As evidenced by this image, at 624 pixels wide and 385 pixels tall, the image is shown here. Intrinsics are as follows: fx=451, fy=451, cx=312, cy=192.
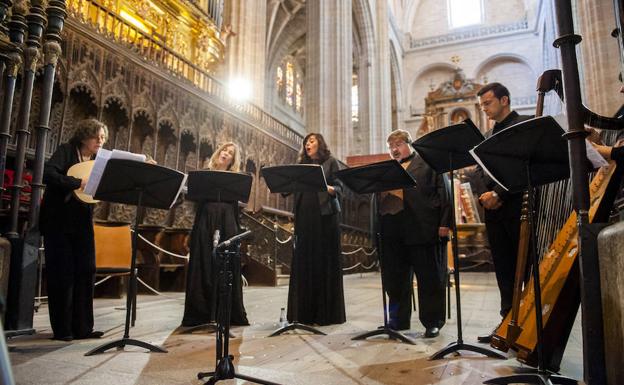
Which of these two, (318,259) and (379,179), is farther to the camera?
(318,259)

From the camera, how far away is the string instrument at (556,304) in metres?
2.10

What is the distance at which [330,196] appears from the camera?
13.7 feet

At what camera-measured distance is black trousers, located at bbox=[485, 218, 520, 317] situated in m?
3.10

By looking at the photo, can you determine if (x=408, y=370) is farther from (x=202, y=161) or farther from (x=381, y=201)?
(x=202, y=161)

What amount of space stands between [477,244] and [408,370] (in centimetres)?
1100

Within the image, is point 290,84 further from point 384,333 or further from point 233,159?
point 384,333

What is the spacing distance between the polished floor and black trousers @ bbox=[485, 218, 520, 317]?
0.51m

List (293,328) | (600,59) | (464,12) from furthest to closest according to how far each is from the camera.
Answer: (464,12), (600,59), (293,328)

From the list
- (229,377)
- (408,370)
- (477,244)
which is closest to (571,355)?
(408,370)

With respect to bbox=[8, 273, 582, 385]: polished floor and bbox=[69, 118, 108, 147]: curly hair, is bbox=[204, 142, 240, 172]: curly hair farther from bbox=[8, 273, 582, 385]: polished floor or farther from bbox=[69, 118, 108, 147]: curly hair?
bbox=[8, 273, 582, 385]: polished floor

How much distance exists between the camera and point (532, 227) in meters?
2.24

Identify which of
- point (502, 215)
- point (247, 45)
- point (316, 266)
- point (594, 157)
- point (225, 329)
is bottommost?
point (225, 329)

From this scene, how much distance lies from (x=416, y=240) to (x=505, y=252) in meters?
0.69

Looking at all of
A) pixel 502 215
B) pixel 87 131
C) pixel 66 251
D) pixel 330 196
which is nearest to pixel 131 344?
pixel 66 251
